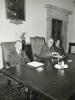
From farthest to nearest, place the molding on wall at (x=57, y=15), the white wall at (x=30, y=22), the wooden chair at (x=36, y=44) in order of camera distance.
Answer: the molding on wall at (x=57, y=15)
the wooden chair at (x=36, y=44)
the white wall at (x=30, y=22)

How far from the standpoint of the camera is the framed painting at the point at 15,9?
3470mm

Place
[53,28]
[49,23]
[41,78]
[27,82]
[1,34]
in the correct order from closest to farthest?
[27,82]
[41,78]
[1,34]
[49,23]
[53,28]

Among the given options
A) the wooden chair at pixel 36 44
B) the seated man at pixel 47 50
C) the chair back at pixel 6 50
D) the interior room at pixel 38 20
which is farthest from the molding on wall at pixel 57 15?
the chair back at pixel 6 50

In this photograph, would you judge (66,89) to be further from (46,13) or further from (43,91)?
(46,13)

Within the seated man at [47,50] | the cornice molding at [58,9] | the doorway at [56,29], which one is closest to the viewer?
the seated man at [47,50]

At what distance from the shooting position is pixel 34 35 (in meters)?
4.29

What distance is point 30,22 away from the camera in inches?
161

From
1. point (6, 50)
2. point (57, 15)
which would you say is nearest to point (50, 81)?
point (6, 50)

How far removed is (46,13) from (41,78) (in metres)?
3.36

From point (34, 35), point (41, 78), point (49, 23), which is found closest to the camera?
point (41, 78)

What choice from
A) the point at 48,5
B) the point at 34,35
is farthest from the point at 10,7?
the point at 48,5

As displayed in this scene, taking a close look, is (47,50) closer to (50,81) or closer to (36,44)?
(36,44)

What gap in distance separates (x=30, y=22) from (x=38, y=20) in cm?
38

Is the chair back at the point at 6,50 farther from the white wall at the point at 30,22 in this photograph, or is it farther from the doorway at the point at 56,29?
the doorway at the point at 56,29
